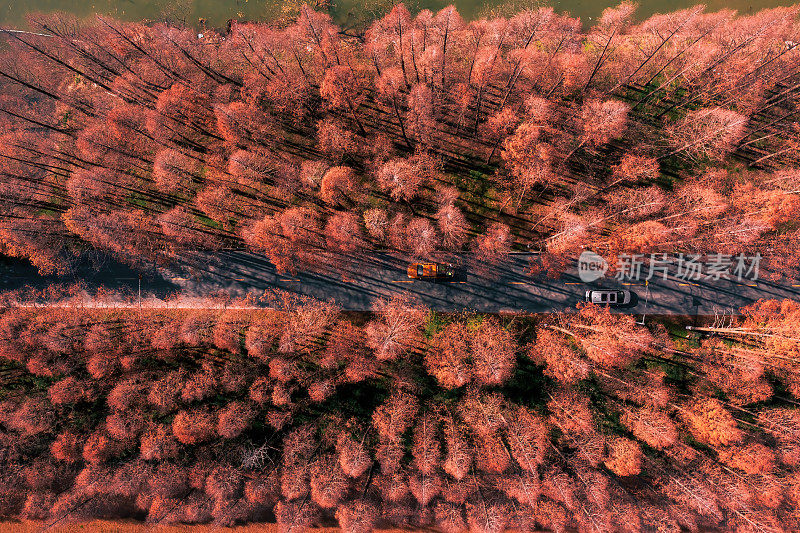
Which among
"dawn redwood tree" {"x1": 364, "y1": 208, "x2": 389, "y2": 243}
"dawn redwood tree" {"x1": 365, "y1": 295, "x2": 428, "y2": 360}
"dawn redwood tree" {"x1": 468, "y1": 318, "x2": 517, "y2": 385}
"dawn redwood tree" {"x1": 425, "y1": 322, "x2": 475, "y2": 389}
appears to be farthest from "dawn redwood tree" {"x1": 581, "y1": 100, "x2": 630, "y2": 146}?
"dawn redwood tree" {"x1": 365, "y1": 295, "x2": 428, "y2": 360}

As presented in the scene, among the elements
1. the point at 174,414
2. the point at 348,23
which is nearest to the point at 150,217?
the point at 174,414

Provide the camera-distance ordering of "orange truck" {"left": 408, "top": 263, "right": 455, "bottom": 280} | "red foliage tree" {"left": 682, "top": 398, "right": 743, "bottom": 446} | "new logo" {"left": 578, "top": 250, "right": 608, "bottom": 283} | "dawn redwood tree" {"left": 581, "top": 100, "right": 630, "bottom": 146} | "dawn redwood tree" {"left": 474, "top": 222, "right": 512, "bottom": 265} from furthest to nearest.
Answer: "orange truck" {"left": 408, "top": 263, "right": 455, "bottom": 280}
"new logo" {"left": 578, "top": 250, "right": 608, "bottom": 283}
"dawn redwood tree" {"left": 474, "top": 222, "right": 512, "bottom": 265}
"dawn redwood tree" {"left": 581, "top": 100, "right": 630, "bottom": 146}
"red foliage tree" {"left": 682, "top": 398, "right": 743, "bottom": 446}

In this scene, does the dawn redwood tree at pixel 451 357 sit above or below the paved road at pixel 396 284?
below

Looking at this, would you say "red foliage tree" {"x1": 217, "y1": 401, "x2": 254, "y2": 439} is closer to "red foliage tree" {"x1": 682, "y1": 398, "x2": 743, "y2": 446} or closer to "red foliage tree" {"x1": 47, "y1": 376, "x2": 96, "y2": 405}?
"red foliage tree" {"x1": 47, "y1": 376, "x2": 96, "y2": 405}

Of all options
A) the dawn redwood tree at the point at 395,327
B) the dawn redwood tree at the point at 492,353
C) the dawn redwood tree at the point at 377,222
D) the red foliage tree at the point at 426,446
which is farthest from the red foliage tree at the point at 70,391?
the dawn redwood tree at the point at 492,353

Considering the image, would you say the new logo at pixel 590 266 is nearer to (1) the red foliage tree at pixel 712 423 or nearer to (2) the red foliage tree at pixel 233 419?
(1) the red foliage tree at pixel 712 423
